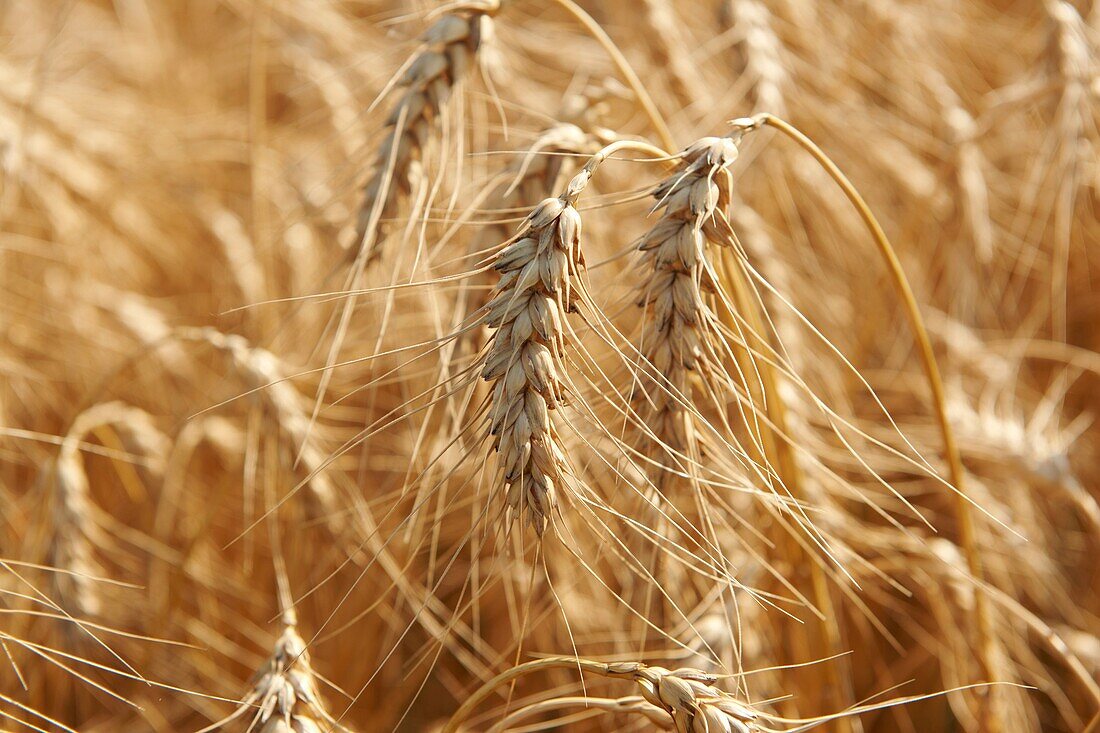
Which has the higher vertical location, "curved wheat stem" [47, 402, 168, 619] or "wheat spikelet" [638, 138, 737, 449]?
"wheat spikelet" [638, 138, 737, 449]

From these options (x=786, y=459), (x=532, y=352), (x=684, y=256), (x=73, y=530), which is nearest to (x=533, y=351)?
(x=532, y=352)

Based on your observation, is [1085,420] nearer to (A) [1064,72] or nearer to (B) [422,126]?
(A) [1064,72]

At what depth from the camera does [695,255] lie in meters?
0.61

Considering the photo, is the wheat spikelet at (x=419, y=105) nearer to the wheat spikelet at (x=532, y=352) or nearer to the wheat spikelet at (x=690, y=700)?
the wheat spikelet at (x=532, y=352)

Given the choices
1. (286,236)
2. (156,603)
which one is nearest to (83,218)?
(286,236)

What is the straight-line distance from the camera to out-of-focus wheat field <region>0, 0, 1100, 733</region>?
2.18 feet

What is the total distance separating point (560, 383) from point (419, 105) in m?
0.39

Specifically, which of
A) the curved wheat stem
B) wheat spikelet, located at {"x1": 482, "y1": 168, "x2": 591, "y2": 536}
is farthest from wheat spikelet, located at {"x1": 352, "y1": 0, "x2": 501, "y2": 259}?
the curved wheat stem

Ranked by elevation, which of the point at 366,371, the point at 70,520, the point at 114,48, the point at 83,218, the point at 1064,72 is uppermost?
the point at 114,48

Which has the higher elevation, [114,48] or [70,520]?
[114,48]

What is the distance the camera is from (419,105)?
2.86ft

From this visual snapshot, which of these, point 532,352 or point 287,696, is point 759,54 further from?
point 287,696

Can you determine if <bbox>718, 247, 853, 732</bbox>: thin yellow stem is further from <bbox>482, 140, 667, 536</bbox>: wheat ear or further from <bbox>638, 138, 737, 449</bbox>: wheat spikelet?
<bbox>482, 140, 667, 536</bbox>: wheat ear

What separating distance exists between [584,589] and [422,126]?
630mm
